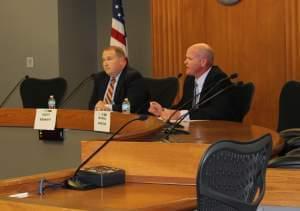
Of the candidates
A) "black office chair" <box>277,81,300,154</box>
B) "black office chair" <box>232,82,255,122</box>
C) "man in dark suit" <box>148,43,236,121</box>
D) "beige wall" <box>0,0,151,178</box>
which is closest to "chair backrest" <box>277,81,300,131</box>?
"black office chair" <box>277,81,300,154</box>

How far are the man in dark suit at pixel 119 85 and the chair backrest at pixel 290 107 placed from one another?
1.18 m

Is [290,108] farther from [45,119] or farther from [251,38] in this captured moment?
[251,38]

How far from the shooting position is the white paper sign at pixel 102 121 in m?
3.32

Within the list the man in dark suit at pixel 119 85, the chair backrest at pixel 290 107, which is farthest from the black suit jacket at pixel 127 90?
the chair backrest at pixel 290 107

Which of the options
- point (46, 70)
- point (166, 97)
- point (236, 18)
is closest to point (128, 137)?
point (166, 97)

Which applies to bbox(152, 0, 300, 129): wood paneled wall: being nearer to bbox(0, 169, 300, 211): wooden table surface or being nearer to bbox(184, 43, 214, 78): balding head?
bbox(184, 43, 214, 78): balding head

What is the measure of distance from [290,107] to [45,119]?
149cm

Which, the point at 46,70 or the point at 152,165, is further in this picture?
the point at 46,70

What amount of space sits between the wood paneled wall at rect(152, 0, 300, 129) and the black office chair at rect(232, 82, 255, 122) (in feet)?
3.32

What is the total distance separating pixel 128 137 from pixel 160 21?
3.62 meters

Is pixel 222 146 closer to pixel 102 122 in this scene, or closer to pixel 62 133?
pixel 102 122

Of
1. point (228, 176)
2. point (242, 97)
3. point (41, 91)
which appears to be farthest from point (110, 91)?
point (228, 176)

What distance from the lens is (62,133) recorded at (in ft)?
11.7

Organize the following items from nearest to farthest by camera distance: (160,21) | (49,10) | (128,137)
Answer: (128,137), (160,21), (49,10)
